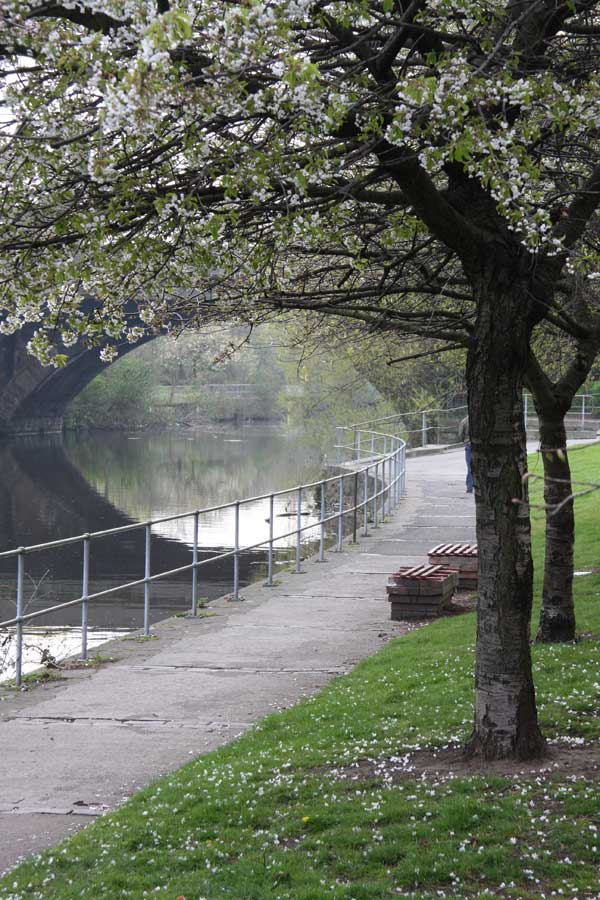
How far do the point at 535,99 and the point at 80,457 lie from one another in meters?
47.4

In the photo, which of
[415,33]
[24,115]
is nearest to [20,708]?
[24,115]

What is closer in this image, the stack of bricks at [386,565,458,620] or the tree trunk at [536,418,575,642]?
the tree trunk at [536,418,575,642]

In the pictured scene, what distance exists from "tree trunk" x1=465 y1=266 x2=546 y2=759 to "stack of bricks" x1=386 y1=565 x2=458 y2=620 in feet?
20.5

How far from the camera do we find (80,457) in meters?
52.0

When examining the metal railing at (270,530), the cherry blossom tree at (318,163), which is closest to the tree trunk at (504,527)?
the cherry blossom tree at (318,163)

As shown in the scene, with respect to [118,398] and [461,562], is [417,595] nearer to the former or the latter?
[461,562]

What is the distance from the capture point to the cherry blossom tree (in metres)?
4.93

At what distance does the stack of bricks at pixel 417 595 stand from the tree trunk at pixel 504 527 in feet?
20.5

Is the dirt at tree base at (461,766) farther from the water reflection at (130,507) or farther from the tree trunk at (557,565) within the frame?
the water reflection at (130,507)

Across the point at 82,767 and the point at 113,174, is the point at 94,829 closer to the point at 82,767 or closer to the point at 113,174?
the point at 82,767

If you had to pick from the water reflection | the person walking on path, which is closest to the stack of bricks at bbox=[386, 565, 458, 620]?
the water reflection

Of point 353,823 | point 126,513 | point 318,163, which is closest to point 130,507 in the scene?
point 126,513

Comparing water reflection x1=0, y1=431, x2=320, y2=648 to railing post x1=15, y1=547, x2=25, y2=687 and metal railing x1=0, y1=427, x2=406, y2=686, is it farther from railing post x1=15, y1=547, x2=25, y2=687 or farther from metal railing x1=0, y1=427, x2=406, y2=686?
railing post x1=15, y1=547, x2=25, y2=687

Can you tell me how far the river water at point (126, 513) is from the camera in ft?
60.0
